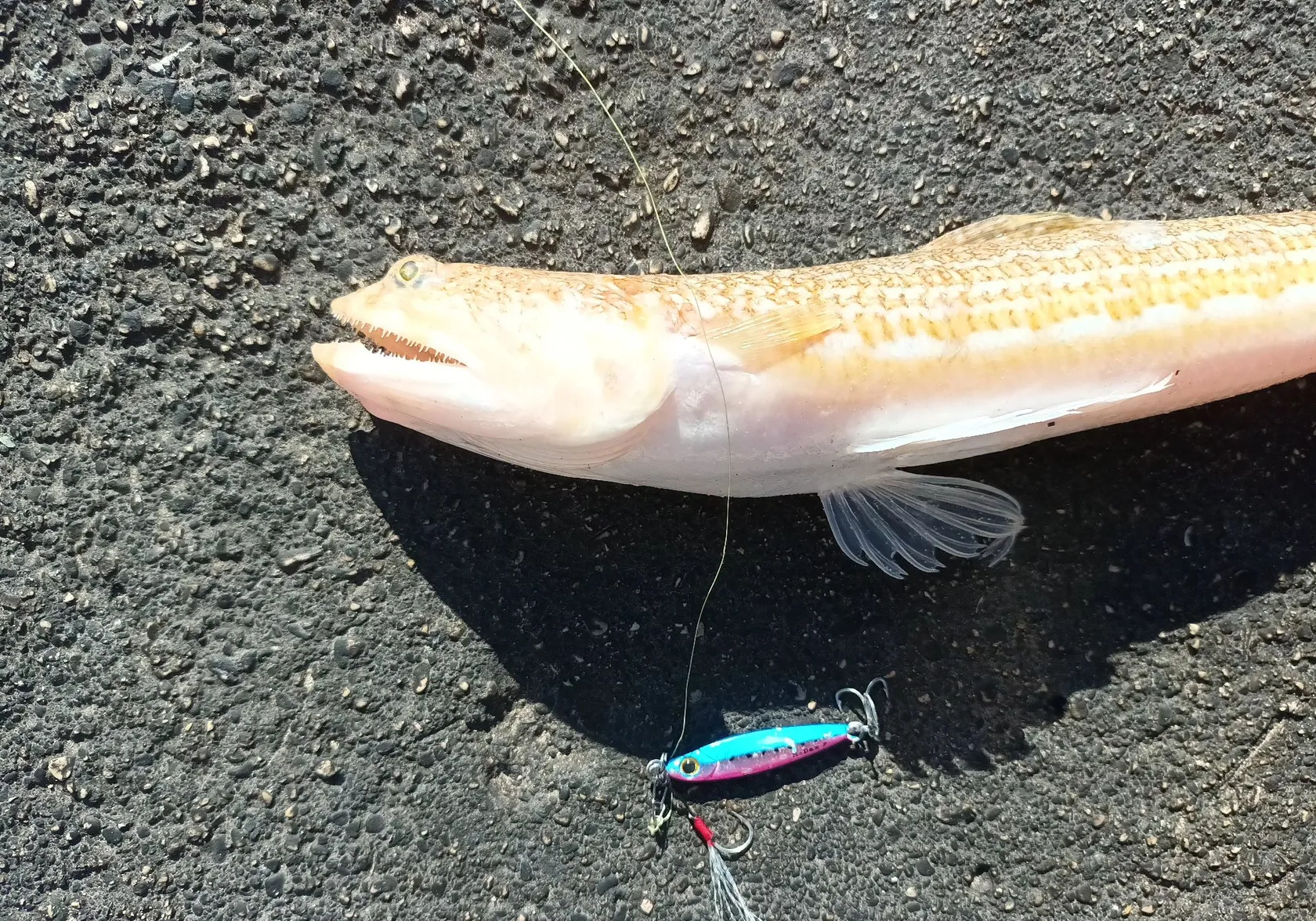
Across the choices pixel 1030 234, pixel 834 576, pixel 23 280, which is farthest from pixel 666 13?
pixel 23 280

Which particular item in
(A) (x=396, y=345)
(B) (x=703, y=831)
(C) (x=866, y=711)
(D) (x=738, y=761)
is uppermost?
(A) (x=396, y=345)

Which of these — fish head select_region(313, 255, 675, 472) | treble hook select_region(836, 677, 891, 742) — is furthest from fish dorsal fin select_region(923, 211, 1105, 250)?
treble hook select_region(836, 677, 891, 742)

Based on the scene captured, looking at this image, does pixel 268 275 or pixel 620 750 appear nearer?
pixel 268 275

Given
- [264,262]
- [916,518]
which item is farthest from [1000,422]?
[264,262]

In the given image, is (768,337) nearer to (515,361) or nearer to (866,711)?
(515,361)

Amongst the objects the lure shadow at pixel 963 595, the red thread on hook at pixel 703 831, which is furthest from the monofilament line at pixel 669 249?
the red thread on hook at pixel 703 831

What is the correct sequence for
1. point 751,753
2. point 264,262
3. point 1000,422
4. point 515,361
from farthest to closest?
point 751,753 < point 264,262 < point 1000,422 < point 515,361

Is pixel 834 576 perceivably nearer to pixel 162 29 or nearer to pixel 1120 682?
pixel 1120 682
